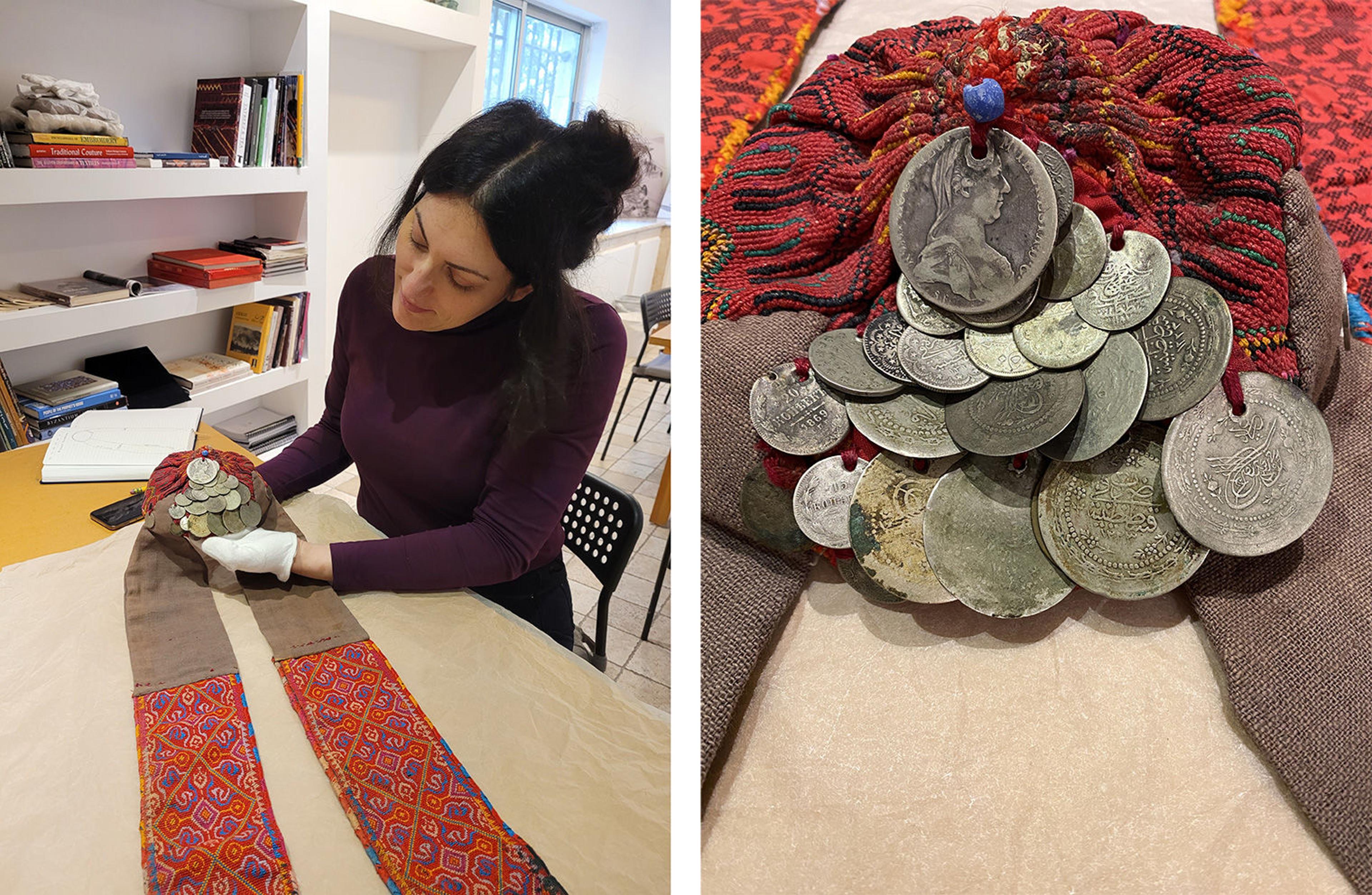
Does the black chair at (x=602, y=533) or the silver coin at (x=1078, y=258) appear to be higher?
the silver coin at (x=1078, y=258)

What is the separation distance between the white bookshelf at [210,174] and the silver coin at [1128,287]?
0.48 metres

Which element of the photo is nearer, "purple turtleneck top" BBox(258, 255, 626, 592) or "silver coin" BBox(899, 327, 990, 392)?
"purple turtleneck top" BBox(258, 255, 626, 592)

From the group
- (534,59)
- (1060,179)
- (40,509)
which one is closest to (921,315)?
(1060,179)

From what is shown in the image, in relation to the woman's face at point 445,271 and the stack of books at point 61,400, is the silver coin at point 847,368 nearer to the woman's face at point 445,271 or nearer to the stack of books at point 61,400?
the woman's face at point 445,271

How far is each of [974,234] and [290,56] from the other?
18.7 inches

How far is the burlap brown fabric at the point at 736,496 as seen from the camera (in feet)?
2.22

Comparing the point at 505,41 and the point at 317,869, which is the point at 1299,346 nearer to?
the point at 505,41

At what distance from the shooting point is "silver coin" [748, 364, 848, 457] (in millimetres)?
673

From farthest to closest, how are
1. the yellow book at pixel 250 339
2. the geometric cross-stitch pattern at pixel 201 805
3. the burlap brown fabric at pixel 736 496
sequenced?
the burlap brown fabric at pixel 736 496 → the yellow book at pixel 250 339 → the geometric cross-stitch pattern at pixel 201 805

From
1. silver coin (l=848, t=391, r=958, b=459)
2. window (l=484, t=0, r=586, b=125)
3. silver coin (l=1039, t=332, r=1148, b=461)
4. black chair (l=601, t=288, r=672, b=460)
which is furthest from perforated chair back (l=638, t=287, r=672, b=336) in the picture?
silver coin (l=1039, t=332, r=1148, b=461)

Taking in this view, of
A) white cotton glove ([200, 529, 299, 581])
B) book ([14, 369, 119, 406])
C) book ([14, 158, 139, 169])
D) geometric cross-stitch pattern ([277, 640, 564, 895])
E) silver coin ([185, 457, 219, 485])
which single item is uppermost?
book ([14, 158, 139, 169])

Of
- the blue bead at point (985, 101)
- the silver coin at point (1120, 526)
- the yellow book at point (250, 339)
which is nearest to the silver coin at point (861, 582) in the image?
the silver coin at point (1120, 526)

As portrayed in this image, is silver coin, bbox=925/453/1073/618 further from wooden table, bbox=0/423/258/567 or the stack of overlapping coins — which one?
wooden table, bbox=0/423/258/567

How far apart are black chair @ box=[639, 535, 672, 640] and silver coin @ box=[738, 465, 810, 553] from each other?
0.62 feet
